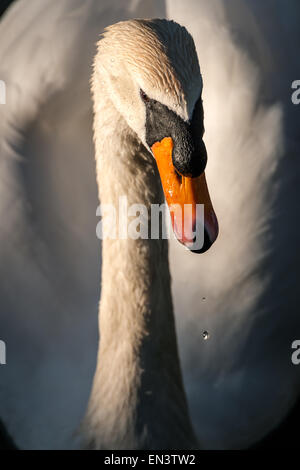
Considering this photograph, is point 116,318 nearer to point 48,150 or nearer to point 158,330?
point 158,330

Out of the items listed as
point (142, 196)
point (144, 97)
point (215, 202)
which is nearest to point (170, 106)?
point (144, 97)

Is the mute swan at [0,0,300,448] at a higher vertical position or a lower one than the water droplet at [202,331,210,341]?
higher

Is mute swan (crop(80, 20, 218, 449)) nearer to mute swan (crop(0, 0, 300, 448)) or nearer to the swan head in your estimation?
the swan head

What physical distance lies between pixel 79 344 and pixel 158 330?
0.54m

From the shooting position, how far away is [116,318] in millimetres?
1568

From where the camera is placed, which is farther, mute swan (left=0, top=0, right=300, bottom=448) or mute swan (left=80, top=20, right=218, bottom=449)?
mute swan (left=0, top=0, right=300, bottom=448)

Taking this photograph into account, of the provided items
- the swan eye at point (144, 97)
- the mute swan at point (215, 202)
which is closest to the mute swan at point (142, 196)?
the swan eye at point (144, 97)

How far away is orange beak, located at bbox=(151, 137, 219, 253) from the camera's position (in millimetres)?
1231

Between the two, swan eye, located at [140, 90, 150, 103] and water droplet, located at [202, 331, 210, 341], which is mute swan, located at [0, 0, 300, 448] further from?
swan eye, located at [140, 90, 150, 103]

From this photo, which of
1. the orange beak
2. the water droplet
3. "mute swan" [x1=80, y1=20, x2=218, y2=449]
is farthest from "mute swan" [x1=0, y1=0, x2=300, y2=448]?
the orange beak

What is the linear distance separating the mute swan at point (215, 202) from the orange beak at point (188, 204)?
0.86 meters

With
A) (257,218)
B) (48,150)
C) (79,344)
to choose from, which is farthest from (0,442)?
(257,218)

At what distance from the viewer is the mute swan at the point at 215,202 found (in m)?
2.11

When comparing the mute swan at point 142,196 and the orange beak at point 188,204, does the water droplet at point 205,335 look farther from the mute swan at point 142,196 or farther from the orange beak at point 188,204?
the orange beak at point 188,204
